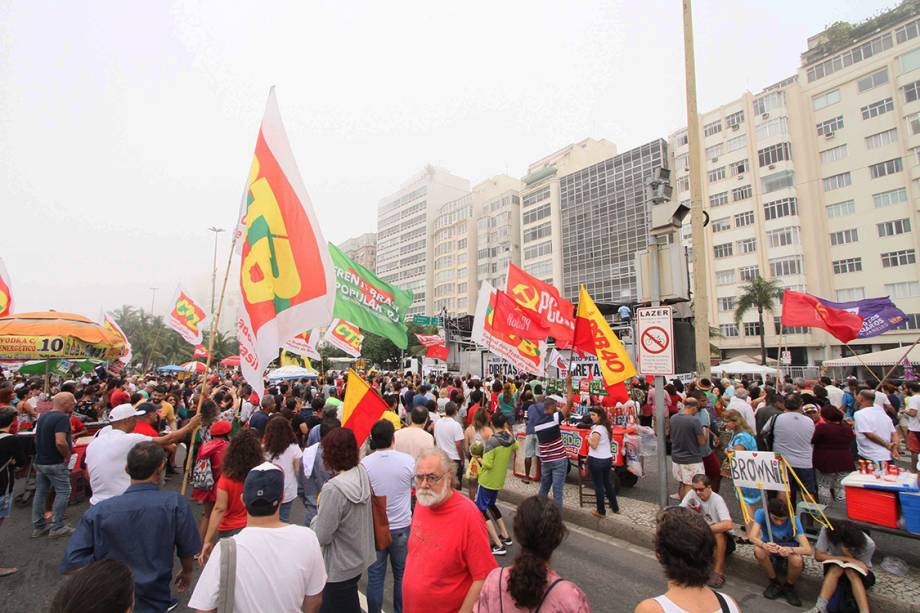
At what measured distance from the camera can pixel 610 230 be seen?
54.3 m

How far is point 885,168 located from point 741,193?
34.1 feet

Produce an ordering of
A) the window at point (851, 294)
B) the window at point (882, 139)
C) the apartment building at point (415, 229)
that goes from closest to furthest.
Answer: the window at point (882, 139) < the window at point (851, 294) < the apartment building at point (415, 229)

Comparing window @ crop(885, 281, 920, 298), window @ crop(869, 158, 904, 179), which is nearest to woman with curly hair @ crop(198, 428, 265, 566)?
window @ crop(885, 281, 920, 298)

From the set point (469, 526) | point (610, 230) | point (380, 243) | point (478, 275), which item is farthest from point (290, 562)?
point (380, 243)

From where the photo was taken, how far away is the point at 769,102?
43594 mm

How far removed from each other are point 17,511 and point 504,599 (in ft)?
30.0

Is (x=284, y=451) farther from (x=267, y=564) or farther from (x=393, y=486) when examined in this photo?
(x=267, y=564)

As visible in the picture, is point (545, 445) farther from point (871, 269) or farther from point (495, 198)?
point (495, 198)

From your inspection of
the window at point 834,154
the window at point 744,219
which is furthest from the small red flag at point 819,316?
the window at point 834,154

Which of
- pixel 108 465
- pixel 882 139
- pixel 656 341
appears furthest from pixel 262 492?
pixel 882 139

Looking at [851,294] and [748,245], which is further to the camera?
[748,245]

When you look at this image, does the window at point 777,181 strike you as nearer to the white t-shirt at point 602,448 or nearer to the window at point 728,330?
the window at point 728,330

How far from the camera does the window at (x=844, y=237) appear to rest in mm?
39531

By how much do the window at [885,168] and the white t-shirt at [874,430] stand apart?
142 ft
